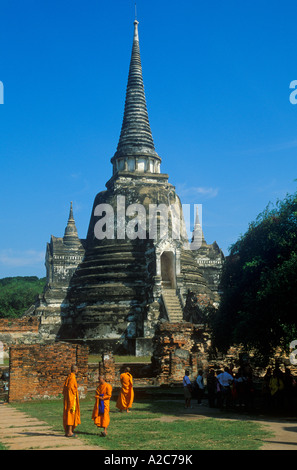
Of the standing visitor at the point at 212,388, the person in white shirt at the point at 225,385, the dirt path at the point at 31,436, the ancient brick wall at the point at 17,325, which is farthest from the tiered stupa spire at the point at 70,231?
the dirt path at the point at 31,436

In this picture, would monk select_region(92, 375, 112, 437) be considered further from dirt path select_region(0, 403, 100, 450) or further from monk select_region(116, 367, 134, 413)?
monk select_region(116, 367, 134, 413)

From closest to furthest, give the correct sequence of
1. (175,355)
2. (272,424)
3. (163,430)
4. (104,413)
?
(104,413) < (163,430) < (272,424) < (175,355)

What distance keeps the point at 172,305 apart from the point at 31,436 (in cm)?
1829

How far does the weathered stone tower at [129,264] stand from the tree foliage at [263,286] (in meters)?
11.2

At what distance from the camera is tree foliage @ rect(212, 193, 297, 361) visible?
1182cm

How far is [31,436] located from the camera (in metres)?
8.62

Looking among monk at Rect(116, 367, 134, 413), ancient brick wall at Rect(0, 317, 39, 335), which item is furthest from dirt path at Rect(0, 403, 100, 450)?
ancient brick wall at Rect(0, 317, 39, 335)

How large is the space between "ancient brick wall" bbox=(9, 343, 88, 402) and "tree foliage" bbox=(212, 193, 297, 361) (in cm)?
437

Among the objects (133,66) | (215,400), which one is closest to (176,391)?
(215,400)

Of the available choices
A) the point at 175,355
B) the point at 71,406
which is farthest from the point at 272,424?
the point at 175,355

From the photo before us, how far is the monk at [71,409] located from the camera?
338 inches

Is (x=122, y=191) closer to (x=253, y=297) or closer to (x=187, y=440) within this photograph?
(x=253, y=297)

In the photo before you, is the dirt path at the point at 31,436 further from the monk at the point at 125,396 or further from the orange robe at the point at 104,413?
the monk at the point at 125,396

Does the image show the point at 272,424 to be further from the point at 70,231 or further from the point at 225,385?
the point at 70,231
